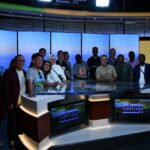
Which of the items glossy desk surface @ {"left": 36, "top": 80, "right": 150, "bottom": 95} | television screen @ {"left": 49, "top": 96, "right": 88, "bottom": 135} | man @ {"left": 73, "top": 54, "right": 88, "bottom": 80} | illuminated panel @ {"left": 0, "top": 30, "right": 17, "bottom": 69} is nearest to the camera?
television screen @ {"left": 49, "top": 96, "right": 88, "bottom": 135}

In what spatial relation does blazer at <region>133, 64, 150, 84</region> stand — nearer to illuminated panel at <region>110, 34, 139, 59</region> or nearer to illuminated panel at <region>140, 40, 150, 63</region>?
illuminated panel at <region>110, 34, 139, 59</region>

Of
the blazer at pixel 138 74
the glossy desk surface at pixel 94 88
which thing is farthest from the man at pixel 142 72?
the glossy desk surface at pixel 94 88

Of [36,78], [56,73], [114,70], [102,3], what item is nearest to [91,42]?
[102,3]

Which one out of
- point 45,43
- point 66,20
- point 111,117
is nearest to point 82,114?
point 111,117

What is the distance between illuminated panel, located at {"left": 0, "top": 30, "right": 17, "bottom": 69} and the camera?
26.9 ft

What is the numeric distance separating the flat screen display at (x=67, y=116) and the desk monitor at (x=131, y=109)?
0.63m

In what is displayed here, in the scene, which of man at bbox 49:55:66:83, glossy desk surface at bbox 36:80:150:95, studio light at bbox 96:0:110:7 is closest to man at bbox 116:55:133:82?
glossy desk surface at bbox 36:80:150:95

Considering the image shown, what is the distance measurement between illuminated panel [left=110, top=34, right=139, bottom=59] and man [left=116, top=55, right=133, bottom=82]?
8.83ft

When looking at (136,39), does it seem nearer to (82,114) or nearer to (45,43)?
(45,43)

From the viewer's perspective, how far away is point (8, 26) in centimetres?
965

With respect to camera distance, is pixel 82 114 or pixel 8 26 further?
pixel 8 26

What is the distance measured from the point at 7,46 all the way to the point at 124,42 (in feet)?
11.0

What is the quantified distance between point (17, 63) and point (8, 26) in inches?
172

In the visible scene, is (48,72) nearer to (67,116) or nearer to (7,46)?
(67,116)
